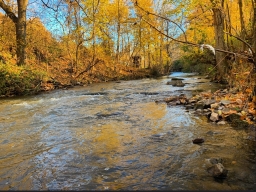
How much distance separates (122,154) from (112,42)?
25.0m

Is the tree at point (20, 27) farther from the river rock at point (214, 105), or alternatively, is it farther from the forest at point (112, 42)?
the river rock at point (214, 105)

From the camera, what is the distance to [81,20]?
→ 2120 cm

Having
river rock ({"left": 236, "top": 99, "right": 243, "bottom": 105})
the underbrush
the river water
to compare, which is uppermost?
the underbrush

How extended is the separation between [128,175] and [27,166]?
1.46 metres

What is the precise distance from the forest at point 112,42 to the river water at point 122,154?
1.70 metres

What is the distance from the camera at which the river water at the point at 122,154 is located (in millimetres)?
2742

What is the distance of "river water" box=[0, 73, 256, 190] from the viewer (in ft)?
9.00

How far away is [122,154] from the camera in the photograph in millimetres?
3623

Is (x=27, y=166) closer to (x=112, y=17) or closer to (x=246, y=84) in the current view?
(x=246, y=84)

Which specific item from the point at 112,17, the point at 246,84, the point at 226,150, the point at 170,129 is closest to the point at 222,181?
the point at 226,150

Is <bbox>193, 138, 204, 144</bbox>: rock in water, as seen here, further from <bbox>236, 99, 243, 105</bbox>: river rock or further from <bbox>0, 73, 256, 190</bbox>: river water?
<bbox>236, 99, 243, 105</bbox>: river rock

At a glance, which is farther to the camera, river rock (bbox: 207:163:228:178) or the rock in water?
the rock in water

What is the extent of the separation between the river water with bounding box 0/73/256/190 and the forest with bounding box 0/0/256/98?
170cm

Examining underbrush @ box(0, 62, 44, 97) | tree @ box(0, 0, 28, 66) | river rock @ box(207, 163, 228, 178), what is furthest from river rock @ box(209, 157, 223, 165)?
tree @ box(0, 0, 28, 66)
